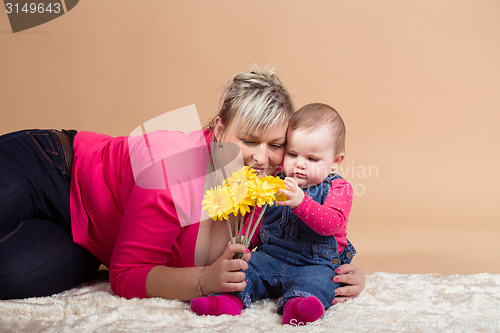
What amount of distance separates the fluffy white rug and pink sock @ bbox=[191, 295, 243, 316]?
3 centimetres

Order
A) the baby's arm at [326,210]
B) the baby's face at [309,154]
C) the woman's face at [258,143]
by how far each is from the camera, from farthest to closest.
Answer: the baby's face at [309,154]
the woman's face at [258,143]
the baby's arm at [326,210]

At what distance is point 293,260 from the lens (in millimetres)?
2037

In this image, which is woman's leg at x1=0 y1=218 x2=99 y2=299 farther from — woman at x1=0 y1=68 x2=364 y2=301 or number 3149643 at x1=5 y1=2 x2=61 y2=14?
number 3149643 at x1=5 y1=2 x2=61 y2=14

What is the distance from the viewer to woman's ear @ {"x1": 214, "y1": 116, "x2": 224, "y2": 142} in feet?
6.64

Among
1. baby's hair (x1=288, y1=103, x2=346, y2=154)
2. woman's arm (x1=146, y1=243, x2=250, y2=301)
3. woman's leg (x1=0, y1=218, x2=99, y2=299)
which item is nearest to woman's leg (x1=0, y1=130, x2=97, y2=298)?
woman's leg (x1=0, y1=218, x2=99, y2=299)

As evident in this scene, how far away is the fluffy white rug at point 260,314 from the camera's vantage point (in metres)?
1.69

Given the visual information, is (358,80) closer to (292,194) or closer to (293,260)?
(293,260)

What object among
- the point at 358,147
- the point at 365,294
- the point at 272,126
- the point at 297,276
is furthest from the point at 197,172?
the point at 358,147

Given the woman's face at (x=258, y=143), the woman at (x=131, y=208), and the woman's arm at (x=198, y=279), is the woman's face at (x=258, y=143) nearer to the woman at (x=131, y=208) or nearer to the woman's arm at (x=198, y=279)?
the woman at (x=131, y=208)

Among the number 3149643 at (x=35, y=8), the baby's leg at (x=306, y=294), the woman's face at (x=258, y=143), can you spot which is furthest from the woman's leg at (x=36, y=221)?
the number 3149643 at (x=35, y=8)

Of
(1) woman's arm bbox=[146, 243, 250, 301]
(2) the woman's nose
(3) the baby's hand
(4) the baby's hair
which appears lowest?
(1) woman's arm bbox=[146, 243, 250, 301]

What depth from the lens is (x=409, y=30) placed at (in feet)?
12.4

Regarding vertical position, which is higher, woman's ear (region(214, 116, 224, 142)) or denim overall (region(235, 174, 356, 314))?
woman's ear (region(214, 116, 224, 142))

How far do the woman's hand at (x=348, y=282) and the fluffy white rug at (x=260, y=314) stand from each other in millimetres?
38
